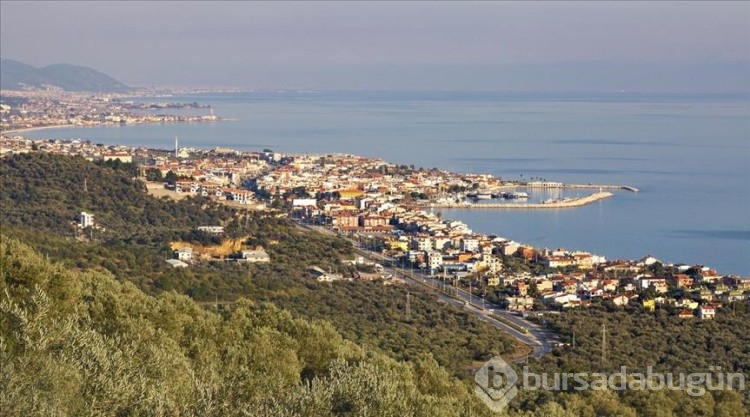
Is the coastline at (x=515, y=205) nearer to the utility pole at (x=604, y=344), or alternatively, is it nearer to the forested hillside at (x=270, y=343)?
the forested hillside at (x=270, y=343)

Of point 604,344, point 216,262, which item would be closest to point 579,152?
point 216,262

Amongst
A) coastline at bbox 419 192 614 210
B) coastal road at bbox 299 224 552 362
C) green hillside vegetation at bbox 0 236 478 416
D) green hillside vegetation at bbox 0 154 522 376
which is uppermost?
green hillside vegetation at bbox 0 236 478 416

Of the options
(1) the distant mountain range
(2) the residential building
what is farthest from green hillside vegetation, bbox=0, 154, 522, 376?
(1) the distant mountain range

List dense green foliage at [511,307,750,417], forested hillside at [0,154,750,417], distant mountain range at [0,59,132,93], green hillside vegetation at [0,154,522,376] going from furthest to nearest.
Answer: distant mountain range at [0,59,132,93]
green hillside vegetation at [0,154,522,376]
dense green foliage at [511,307,750,417]
forested hillside at [0,154,750,417]

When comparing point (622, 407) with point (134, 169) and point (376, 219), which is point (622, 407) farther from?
point (134, 169)

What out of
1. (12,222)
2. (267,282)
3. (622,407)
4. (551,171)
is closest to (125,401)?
(622,407)

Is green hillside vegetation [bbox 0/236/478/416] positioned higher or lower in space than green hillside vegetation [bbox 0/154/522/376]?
higher

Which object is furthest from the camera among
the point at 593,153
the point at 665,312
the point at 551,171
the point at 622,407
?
the point at 593,153

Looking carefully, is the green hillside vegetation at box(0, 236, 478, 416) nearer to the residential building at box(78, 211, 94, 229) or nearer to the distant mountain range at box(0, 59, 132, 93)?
the residential building at box(78, 211, 94, 229)
